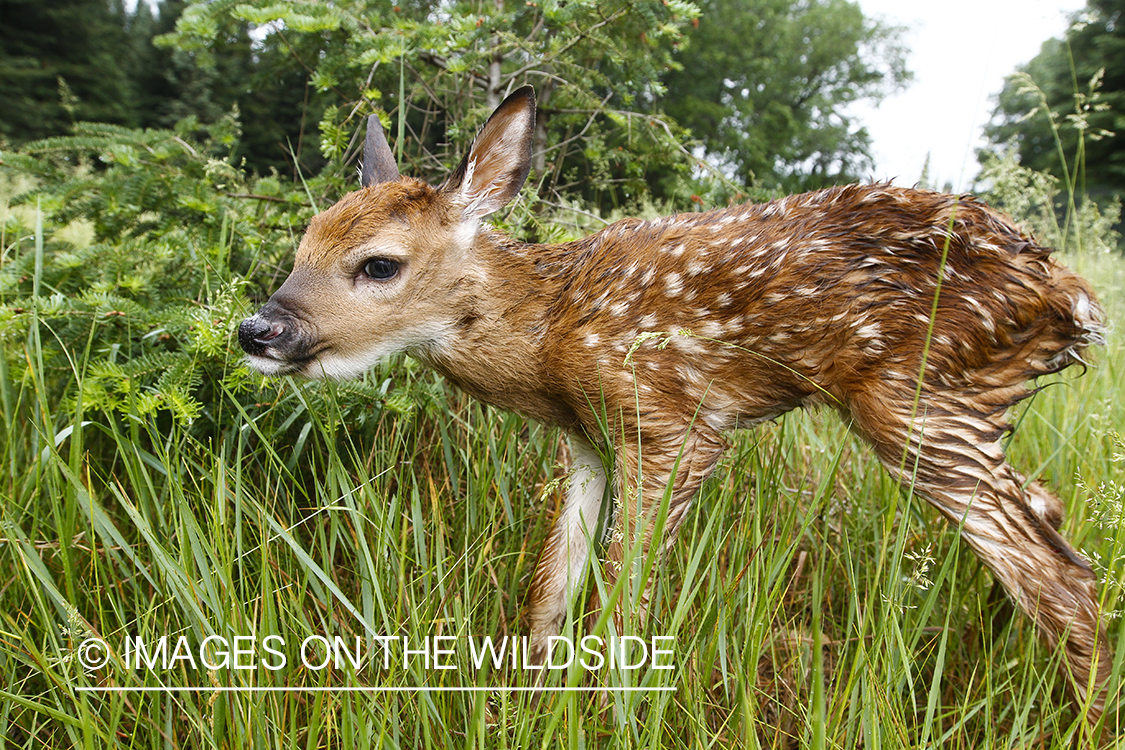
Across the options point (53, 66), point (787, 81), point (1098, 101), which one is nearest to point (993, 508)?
point (1098, 101)

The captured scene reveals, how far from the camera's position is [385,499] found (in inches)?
95.6

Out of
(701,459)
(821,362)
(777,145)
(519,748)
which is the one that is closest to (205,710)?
(519,748)

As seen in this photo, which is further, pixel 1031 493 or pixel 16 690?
pixel 1031 493

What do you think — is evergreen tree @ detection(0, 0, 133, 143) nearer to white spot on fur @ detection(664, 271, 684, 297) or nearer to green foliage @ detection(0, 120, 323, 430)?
green foliage @ detection(0, 120, 323, 430)

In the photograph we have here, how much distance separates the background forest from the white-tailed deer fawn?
0.19 metres

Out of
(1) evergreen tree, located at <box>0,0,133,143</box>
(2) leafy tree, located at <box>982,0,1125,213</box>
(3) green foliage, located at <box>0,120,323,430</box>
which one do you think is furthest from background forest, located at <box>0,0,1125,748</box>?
(1) evergreen tree, located at <box>0,0,133,143</box>

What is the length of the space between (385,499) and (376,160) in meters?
1.18

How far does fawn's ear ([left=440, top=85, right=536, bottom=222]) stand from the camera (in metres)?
2.34

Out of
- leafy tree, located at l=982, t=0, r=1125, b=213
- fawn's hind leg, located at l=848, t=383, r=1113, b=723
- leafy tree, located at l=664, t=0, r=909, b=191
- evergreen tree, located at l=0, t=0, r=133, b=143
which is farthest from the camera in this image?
leafy tree, located at l=664, t=0, r=909, b=191

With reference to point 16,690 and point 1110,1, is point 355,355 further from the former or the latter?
point 1110,1

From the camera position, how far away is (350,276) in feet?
7.44

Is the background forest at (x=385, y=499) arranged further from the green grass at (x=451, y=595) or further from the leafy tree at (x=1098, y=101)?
the leafy tree at (x=1098, y=101)

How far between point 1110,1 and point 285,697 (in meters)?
27.9

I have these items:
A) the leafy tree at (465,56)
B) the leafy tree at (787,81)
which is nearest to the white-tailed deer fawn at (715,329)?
the leafy tree at (465,56)
